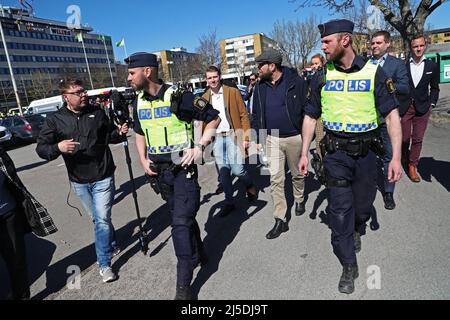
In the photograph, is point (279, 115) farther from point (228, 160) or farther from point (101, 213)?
point (101, 213)

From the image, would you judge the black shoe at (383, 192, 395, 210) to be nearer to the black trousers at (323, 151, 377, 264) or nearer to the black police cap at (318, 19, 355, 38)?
the black trousers at (323, 151, 377, 264)

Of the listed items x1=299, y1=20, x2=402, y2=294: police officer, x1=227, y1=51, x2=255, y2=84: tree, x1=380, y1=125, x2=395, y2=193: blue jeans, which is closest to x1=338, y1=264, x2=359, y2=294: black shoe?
x1=299, y1=20, x2=402, y2=294: police officer

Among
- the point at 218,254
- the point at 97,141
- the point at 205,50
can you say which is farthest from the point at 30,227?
the point at 205,50

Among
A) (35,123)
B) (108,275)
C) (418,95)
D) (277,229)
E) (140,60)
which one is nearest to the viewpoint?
(140,60)

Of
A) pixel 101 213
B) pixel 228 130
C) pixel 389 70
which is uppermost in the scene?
pixel 389 70

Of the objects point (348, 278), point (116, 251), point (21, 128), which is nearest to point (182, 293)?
point (348, 278)

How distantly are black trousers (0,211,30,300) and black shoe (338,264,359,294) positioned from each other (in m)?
2.78

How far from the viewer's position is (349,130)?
113 inches

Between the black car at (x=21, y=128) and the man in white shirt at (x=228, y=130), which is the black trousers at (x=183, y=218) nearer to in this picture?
the man in white shirt at (x=228, y=130)

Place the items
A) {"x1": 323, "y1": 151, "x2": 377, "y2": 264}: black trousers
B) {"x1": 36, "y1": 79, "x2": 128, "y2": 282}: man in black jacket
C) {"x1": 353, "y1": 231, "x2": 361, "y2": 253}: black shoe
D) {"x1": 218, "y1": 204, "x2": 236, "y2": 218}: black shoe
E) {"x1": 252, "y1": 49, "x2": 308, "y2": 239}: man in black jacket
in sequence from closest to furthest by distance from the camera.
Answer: {"x1": 323, "y1": 151, "x2": 377, "y2": 264}: black trousers → {"x1": 36, "y1": 79, "x2": 128, "y2": 282}: man in black jacket → {"x1": 353, "y1": 231, "x2": 361, "y2": 253}: black shoe → {"x1": 252, "y1": 49, "x2": 308, "y2": 239}: man in black jacket → {"x1": 218, "y1": 204, "x2": 236, "y2": 218}: black shoe

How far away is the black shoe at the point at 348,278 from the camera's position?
2.73 metres

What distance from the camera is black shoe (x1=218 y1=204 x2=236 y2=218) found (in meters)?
4.72

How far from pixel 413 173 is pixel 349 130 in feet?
9.85

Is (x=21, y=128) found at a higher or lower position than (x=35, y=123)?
lower
